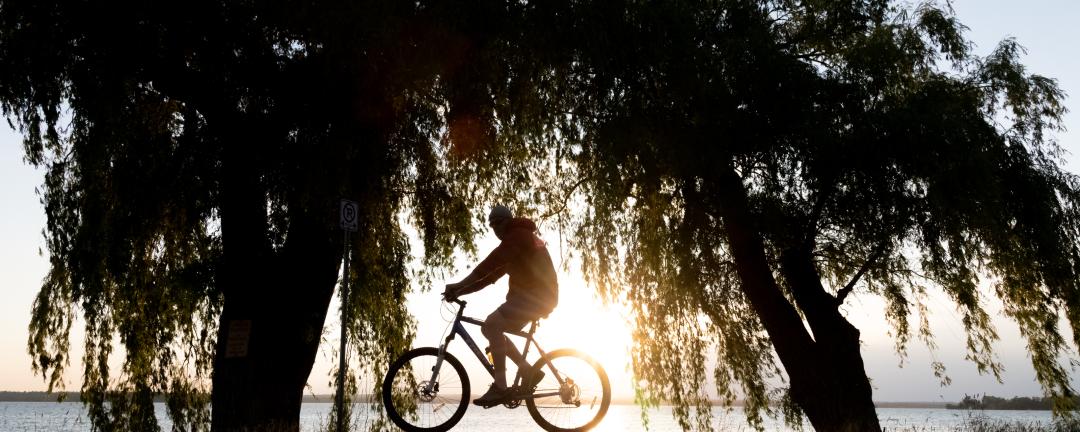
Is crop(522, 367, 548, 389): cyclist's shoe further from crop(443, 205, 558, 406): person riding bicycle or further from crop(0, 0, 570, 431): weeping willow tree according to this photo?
crop(0, 0, 570, 431): weeping willow tree

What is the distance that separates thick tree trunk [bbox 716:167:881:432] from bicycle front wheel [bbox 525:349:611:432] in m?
3.76

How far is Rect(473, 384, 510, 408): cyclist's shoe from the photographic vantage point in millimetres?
6044

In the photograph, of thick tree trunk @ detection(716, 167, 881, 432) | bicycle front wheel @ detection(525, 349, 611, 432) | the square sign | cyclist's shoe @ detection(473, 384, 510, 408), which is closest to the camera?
cyclist's shoe @ detection(473, 384, 510, 408)

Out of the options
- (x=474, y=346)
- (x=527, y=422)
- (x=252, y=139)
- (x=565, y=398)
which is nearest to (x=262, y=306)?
(x=252, y=139)

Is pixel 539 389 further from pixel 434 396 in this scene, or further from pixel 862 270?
pixel 862 270

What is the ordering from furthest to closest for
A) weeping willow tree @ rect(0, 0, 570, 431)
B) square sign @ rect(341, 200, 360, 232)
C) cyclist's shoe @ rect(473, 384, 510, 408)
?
weeping willow tree @ rect(0, 0, 570, 431)
square sign @ rect(341, 200, 360, 232)
cyclist's shoe @ rect(473, 384, 510, 408)

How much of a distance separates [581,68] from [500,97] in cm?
97

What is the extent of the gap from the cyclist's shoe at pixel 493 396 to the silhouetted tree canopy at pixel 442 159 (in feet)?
8.89

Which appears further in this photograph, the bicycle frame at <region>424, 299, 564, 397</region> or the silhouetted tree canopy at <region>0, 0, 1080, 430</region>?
the silhouetted tree canopy at <region>0, 0, 1080, 430</region>

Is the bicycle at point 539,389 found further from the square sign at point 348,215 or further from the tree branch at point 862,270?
the tree branch at point 862,270

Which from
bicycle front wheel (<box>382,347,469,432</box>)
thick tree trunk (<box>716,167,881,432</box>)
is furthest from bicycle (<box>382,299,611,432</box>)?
thick tree trunk (<box>716,167,881,432</box>)

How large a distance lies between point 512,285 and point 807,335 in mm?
5113

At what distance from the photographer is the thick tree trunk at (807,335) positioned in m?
9.47

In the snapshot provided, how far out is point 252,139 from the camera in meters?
8.23
